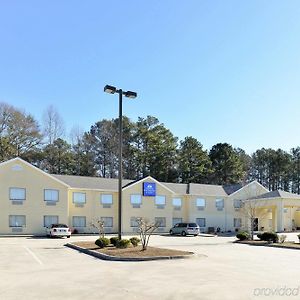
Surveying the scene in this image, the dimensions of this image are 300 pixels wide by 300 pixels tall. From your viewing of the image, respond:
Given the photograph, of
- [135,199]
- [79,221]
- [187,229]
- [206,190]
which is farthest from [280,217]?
[79,221]

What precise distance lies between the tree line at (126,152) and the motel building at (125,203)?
14555 mm

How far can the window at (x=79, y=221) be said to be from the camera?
4391 centimetres

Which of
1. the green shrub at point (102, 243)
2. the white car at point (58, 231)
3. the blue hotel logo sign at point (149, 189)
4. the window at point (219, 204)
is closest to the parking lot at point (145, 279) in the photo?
the green shrub at point (102, 243)

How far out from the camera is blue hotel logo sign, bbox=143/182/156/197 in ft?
156

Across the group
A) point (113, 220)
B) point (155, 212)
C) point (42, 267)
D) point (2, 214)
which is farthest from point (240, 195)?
point (42, 267)

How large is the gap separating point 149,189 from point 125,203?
3505mm

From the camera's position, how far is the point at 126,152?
227 ft

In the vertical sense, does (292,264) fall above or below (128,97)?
below

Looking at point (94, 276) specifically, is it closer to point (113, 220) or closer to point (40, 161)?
point (113, 220)

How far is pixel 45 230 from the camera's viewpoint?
40719 mm

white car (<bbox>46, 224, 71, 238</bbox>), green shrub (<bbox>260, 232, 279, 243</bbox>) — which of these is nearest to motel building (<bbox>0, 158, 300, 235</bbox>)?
white car (<bbox>46, 224, 71, 238</bbox>)

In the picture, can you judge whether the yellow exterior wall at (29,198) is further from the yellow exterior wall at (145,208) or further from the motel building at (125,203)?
the yellow exterior wall at (145,208)

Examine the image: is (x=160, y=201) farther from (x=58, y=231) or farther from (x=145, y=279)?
(x=145, y=279)

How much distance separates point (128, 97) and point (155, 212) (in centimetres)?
2931
